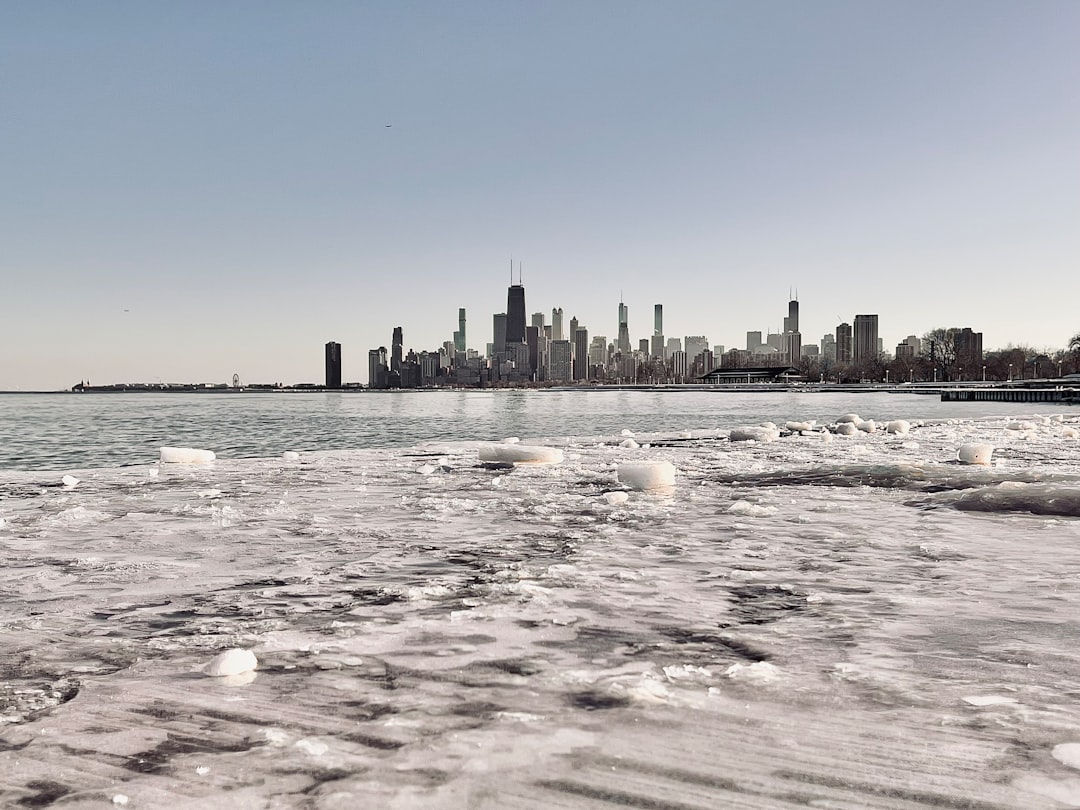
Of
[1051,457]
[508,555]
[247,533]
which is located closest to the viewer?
[508,555]

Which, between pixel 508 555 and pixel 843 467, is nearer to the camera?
pixel 508 555

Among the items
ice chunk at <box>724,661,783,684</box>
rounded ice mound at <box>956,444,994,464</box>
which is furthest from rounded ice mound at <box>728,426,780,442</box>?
ice chunk at <box>724,661,783,684</box>

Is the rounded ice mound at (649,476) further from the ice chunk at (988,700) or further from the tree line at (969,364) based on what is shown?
the tree line at (969,364)

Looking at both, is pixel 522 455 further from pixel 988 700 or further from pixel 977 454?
pixel 988 700

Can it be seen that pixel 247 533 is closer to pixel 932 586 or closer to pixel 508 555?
pixel 508 555

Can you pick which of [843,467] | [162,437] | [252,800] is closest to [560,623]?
[252,800]

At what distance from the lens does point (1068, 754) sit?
95.4 inches

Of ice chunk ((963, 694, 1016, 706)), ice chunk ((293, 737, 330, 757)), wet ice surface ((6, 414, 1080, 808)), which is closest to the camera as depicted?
wet ice surface ((6, 414, 1080, 808))

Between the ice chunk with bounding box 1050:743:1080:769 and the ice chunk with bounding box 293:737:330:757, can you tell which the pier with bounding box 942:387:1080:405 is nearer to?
the ice chunk with bounding box 1050:743:1080:769

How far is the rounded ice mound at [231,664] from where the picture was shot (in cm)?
318

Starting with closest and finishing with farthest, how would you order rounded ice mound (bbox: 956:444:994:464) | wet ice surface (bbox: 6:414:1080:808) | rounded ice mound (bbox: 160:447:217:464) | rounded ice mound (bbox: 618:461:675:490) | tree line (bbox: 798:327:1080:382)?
wet ice surface (bbox: 6:414:1080:808)
rounded ice mound (bbox: 618:461:675:490)
rounded ice mound (bbox: 956:444:994:464)
rounded ice mound (bbox: 160:447:217:464)
tree line (bbox: 798:327:1080:382)

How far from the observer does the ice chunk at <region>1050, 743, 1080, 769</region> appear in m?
2.38

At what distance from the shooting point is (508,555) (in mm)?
5754

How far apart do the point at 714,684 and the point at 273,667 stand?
188 centimetres
